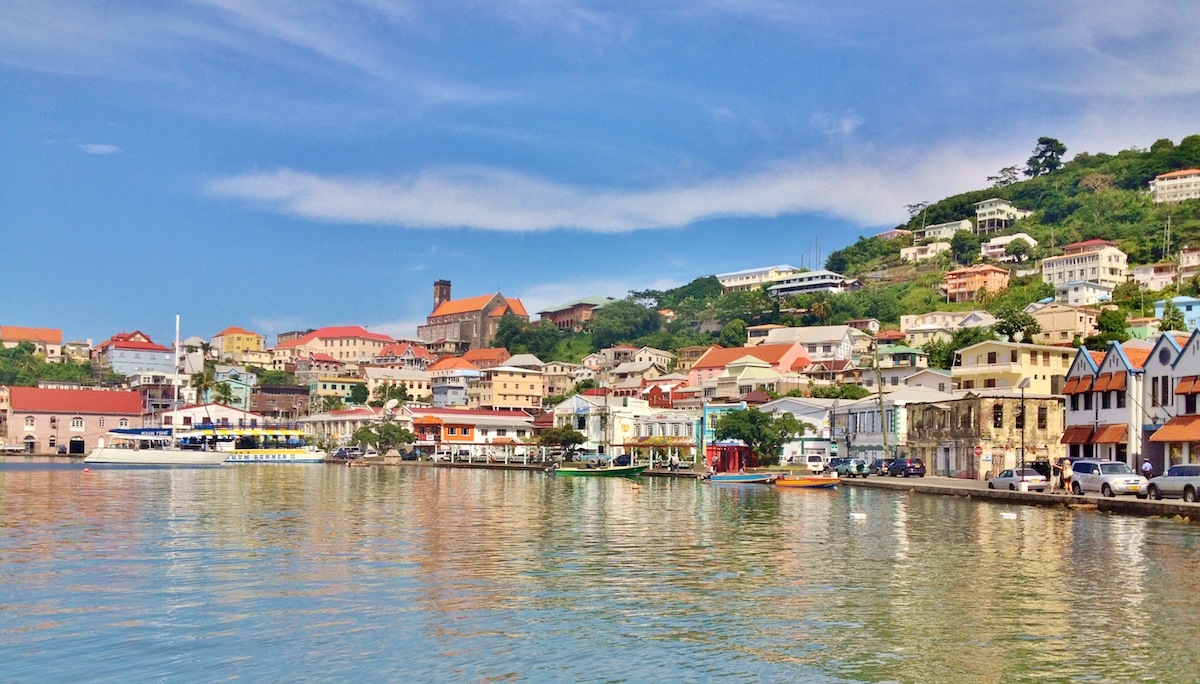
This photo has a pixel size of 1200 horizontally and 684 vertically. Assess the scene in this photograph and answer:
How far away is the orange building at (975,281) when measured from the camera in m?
156

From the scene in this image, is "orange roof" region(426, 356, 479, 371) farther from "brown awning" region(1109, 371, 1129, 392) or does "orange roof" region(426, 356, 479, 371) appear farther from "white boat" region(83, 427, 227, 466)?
"brown awning" region(1109, 371, 1129, 392)

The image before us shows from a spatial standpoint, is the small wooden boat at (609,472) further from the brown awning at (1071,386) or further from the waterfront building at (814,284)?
the waterfront building at (814,284)

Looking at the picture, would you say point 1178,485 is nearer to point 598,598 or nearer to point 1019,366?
point 598,598

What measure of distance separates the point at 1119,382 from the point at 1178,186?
14184 cm

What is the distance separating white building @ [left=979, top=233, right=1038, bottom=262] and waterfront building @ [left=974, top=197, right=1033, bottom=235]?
32.6 feet

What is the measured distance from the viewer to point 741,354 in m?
133

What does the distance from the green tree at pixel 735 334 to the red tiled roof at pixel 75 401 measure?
8943 centimetres

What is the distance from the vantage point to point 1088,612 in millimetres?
19500

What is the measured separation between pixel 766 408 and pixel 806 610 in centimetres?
7212

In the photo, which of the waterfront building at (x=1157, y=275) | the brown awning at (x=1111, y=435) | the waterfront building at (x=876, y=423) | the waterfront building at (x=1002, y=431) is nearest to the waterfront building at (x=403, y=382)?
the waterfront building at (x=876, y=423)

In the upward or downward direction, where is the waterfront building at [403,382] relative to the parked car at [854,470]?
upward

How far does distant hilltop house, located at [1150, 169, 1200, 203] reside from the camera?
559 feet

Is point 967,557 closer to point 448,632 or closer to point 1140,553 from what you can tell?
point 1140,553

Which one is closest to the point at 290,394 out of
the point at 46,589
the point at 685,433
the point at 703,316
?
the point at 703,316
